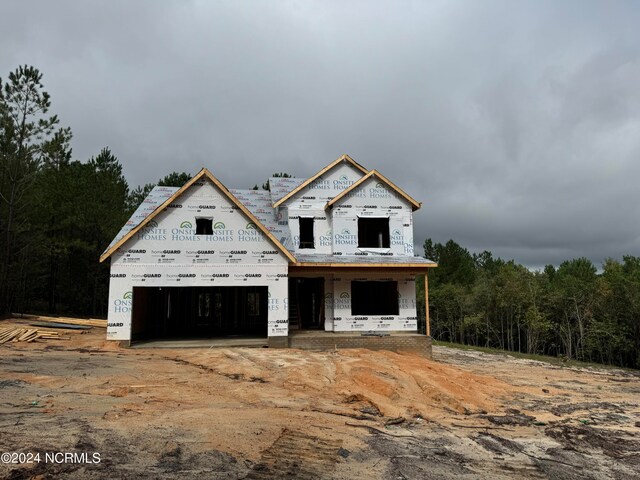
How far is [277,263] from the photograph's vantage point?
16.0 m

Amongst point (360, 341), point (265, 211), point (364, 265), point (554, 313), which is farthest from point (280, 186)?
point (554, 313)

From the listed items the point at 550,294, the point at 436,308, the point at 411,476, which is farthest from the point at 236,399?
the point at 436,308

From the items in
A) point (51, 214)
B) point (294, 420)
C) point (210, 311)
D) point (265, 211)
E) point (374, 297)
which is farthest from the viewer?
point (51, 214)

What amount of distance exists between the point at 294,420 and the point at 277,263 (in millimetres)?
9207

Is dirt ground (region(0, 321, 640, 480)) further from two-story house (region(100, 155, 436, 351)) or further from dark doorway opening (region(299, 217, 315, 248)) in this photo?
dark doorway opening (region(299, 217, 315, 248))

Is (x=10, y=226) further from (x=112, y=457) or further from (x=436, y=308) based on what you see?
(x=436, y=308)

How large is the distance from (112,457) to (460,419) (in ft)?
22.0

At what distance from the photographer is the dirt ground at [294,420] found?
17.3 ft

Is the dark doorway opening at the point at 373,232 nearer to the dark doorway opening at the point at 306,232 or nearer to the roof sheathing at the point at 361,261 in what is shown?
the roof sheathing at the point at 361,261

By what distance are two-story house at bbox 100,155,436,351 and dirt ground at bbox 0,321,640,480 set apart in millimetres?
2848

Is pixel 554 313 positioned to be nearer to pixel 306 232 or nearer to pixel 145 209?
pixel 306 232

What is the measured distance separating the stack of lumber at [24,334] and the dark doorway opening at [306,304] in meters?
9.39

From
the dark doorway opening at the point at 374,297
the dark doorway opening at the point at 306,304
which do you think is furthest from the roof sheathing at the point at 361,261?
the dark doorway opening at the point at 306,304

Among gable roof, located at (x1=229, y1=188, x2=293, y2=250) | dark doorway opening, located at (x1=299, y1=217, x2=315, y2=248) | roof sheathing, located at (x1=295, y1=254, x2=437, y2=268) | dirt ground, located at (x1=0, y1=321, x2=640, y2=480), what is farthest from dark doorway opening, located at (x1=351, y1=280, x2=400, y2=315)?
dirt ground, located at (x1=0, y1=321, x2=640, y2=480)
